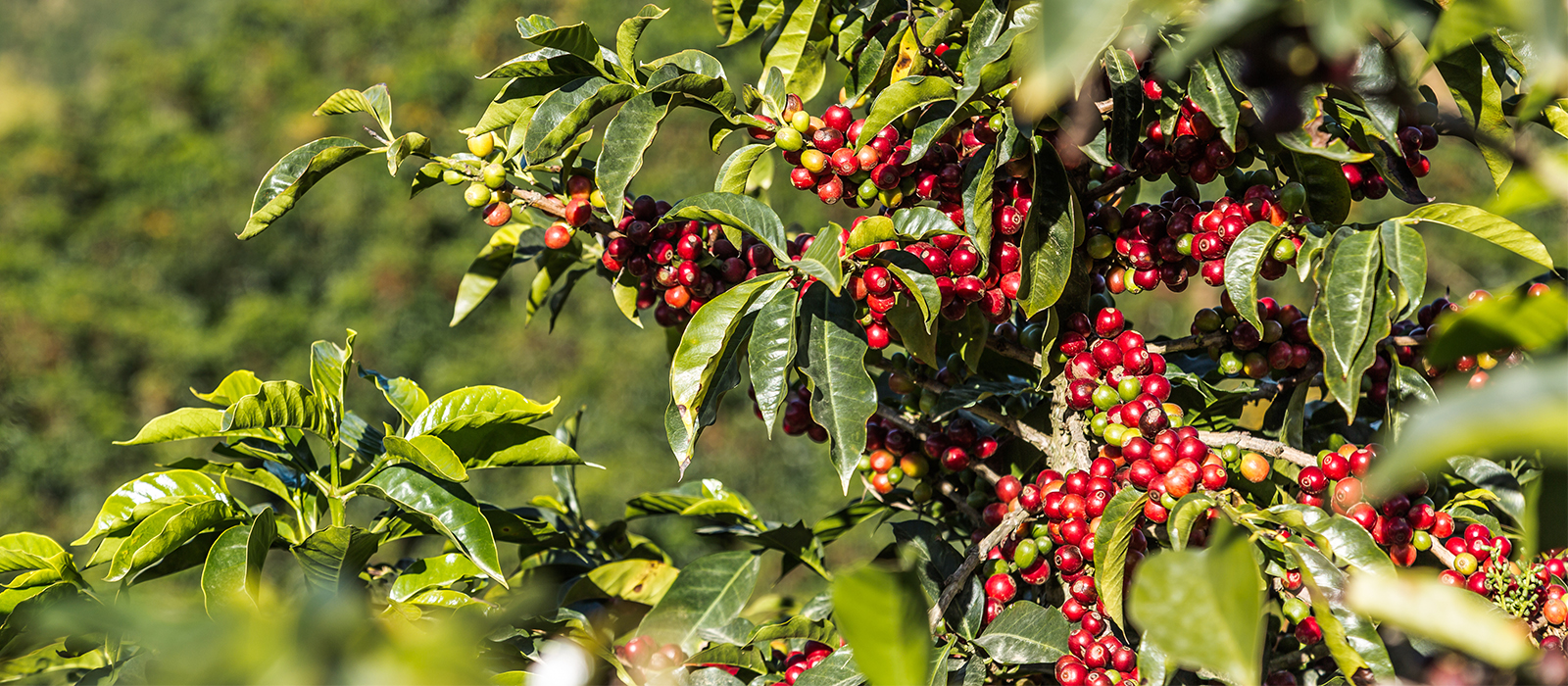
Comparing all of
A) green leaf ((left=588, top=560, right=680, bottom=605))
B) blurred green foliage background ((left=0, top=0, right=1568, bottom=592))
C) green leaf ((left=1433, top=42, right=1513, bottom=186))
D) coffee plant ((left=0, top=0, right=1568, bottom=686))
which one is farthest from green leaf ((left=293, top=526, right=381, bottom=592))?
blurred green foliage background ((left=0, top=0, right=1568, bottom=592))

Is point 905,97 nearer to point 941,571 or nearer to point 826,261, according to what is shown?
point 826,261

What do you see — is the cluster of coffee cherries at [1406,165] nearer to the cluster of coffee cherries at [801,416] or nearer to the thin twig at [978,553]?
the thin twig at [978,553]

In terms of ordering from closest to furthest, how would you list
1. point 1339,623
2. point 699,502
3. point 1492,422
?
point 1492,422
point 1339,623
point 699,502

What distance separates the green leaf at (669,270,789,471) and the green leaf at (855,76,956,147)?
0.51 ft

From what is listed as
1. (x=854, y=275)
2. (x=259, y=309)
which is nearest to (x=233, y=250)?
(x=259, y=309)

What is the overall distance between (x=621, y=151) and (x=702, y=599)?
0.47 meters

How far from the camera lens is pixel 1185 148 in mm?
763

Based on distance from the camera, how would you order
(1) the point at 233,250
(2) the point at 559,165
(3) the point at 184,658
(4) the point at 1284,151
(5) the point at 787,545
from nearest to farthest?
(3) the point at 184,658 → (4) the point at 1284,151 → (2) the point at 559,165 → (5) the point at 787,545 → (1) the point at 233,250

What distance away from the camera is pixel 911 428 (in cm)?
96

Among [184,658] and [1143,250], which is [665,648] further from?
[184,658]

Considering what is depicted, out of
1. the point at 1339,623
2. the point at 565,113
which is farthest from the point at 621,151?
the point at 1339,623

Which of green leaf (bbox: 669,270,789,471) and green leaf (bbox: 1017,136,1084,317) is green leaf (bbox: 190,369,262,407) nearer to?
green leaf (bbox: 669,270,789,471)

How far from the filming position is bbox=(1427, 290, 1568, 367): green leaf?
0.34m

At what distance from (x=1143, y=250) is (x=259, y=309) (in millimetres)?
6953
